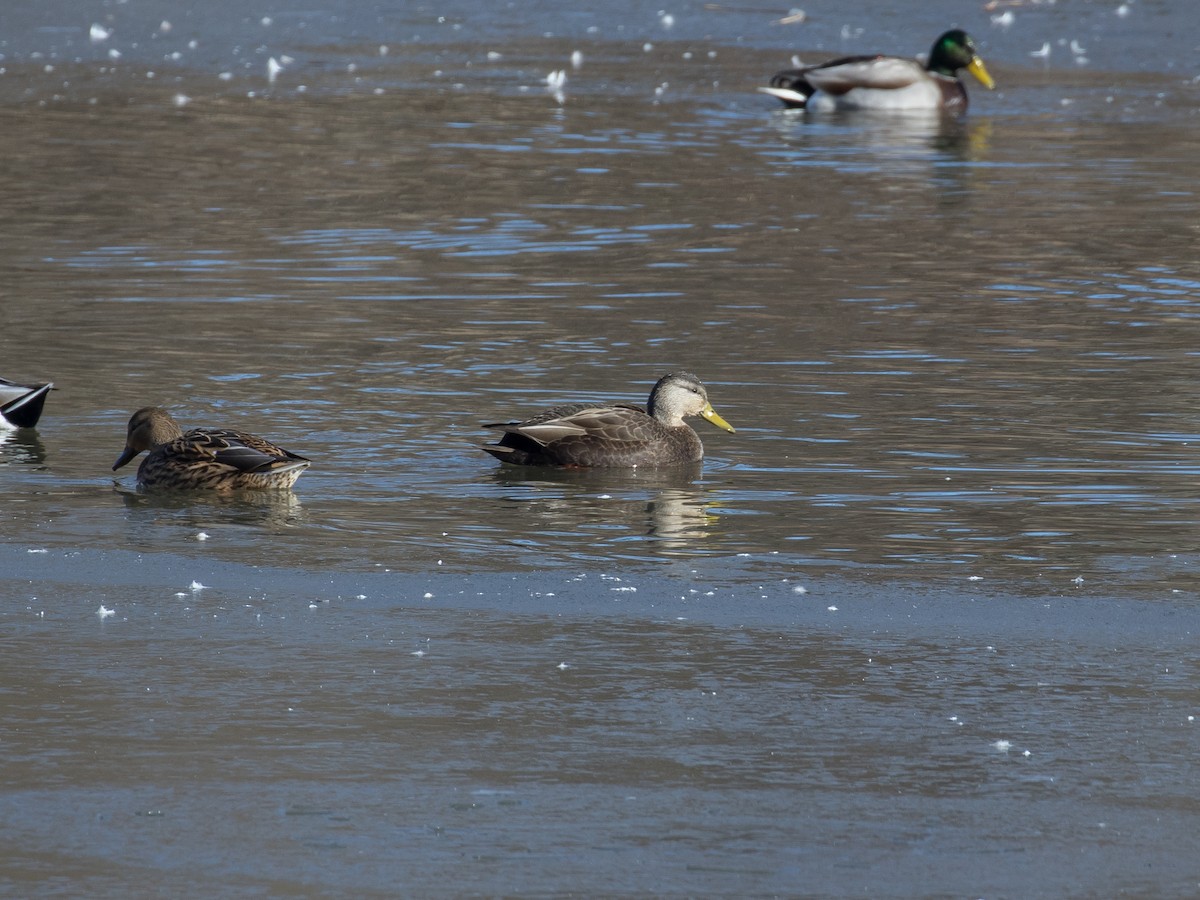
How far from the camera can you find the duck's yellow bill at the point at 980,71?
26.3 meters

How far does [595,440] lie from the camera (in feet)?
33.3

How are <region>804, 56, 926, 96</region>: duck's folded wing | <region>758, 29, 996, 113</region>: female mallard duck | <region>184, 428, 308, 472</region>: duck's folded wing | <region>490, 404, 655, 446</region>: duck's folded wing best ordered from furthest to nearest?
<region>758, 29, 996, 113</region>: female mallard duck < <region>804, 56, 926, 96</region>: duck's folded wing < <region>490, 404, 655, 446</region>: duck's folded wing < <region>184, 428, 308, 472</region>: duck's folded wing

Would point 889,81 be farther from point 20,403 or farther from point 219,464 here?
point 219,464

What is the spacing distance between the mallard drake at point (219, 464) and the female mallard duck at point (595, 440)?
1206 mm

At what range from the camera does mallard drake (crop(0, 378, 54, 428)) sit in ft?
34.8

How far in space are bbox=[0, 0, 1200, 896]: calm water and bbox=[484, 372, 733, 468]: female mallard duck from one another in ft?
0.36

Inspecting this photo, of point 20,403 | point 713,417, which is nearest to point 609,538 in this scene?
point 713,417

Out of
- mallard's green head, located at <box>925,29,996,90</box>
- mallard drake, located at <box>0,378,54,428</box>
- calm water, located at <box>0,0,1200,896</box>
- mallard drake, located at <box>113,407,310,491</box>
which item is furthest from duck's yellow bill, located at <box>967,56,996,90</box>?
mallard drake, located at <box>113,407,310,491</box>

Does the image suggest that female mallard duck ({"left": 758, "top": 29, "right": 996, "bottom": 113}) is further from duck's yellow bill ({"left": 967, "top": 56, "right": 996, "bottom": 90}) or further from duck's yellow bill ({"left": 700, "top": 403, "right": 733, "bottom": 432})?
duck's yellow bill ({"left": 700, "top": 403, "right": 733, "bottom": 432})

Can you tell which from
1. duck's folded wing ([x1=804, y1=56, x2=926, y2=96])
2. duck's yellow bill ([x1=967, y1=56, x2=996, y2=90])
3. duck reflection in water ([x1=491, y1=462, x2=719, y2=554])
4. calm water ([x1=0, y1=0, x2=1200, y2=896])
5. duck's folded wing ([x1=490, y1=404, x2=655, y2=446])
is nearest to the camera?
calm water ([x1=0, y1=0, x2=1200, y2=896])

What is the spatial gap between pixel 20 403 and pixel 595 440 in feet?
9.61

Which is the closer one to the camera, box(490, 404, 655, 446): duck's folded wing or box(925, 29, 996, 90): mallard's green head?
box(490, 404, 655, 446): duck's folded wing

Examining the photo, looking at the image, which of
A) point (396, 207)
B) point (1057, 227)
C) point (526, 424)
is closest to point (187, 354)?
point (526, 424)

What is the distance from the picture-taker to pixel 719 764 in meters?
5.82
